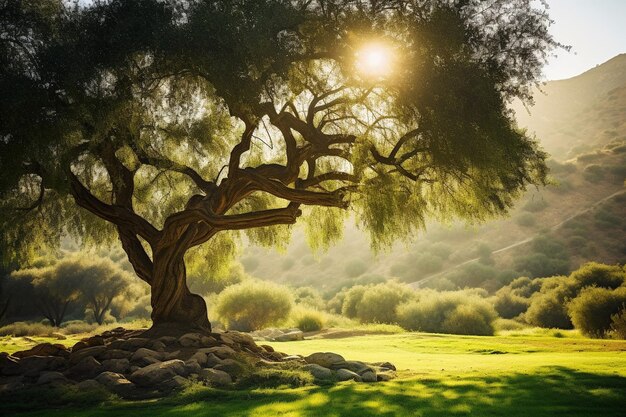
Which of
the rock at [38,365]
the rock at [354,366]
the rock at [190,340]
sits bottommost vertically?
the rock at [354,366]

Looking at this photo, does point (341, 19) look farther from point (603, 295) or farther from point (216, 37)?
point (603, 295)

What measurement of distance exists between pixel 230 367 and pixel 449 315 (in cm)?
2134

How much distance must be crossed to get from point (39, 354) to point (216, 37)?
9.61 metres

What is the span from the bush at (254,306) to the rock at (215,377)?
2215cm

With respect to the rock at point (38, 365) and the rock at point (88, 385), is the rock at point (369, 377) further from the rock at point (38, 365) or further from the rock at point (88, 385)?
the rock at point (38, 365)

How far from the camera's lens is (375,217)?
37.3 feet

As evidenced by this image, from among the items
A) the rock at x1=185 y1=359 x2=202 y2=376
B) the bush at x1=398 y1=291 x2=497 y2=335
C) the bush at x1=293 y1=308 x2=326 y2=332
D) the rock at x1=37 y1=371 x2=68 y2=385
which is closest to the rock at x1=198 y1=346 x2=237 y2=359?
the rock at x1=185 y1=359 x2=202 y2=376

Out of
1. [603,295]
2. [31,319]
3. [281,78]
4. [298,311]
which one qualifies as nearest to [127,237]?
[281,78]

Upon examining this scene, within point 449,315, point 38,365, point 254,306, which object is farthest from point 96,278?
point 38,365

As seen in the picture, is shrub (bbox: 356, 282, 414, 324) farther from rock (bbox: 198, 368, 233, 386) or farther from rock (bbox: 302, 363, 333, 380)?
rock (bbox: 198, 368, 233, 386)

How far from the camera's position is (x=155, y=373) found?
31.4ft

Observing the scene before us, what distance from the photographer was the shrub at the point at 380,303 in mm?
34188

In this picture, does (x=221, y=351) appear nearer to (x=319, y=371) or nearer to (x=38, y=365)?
(x=319, y=371)

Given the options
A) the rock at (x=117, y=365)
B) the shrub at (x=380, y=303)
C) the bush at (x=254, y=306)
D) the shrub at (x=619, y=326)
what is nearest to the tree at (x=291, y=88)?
the rock at (x=117, y=365)
